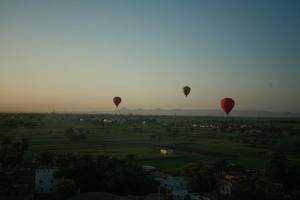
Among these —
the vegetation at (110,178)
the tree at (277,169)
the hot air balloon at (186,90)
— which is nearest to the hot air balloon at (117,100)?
the hot air balloon at (186,90)

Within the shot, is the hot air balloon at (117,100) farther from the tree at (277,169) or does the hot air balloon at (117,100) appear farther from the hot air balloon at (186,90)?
the tree at (277,169)

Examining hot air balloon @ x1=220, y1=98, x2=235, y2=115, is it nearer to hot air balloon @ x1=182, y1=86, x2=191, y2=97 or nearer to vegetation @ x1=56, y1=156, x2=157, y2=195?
hot air balloon @ x1=182, y1=86, x2=191, y2=97

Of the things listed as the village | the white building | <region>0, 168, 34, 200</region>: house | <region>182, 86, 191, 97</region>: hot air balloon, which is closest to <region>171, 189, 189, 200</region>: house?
the village

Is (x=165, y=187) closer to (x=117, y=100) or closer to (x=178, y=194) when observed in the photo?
(x=178, y=194)

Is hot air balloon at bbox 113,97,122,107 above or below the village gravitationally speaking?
above

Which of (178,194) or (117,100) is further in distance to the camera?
(117,100)

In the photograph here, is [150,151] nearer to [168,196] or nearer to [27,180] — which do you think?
[27,180]

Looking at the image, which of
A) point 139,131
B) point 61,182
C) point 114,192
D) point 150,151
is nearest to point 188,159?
point 150,151

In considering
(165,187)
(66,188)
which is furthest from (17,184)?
(165,187)
